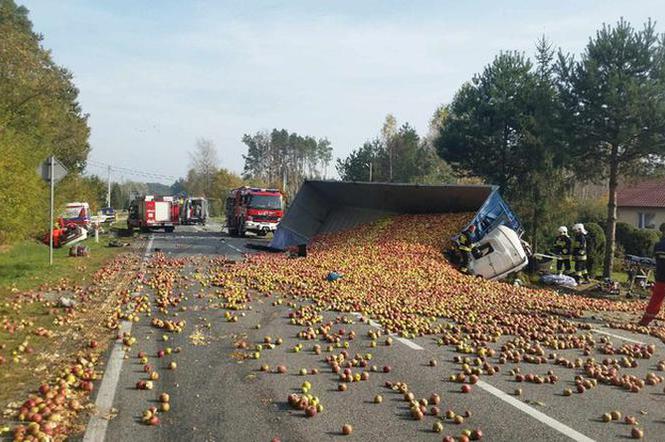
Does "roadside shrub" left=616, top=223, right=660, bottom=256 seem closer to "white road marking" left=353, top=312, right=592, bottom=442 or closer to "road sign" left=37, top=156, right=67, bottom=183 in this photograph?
"road sign" left=37, top=156, right=67, bottom=183

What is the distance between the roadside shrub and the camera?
101 feet

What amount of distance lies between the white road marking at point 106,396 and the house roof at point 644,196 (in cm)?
4703

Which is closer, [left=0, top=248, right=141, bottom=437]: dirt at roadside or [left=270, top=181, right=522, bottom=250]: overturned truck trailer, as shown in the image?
[left=0, top=248, right=141, bottom=437]: dirt at roadside

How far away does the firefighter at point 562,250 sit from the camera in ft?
55.3

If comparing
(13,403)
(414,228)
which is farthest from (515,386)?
(414,228)

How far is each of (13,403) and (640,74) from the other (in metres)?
22.4

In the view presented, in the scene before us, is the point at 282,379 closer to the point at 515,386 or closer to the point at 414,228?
the point at 515,386

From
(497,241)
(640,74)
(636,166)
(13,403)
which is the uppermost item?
(640,74)

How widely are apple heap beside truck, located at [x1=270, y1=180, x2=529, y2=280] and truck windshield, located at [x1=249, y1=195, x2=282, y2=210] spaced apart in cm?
826

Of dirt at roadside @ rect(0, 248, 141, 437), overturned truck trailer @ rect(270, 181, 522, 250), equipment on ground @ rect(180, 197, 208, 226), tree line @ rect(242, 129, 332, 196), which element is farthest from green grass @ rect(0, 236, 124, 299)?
tree line @ rect(242, 129, 332, 196)

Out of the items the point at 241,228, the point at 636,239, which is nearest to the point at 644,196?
the point at 636,239

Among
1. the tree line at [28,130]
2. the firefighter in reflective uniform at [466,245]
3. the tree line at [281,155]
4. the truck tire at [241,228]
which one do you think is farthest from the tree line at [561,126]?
the tree line at [281,155]

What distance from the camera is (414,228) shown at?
64.8 ft

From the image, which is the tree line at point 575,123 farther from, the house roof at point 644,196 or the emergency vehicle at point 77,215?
the house roof at point 644,196
